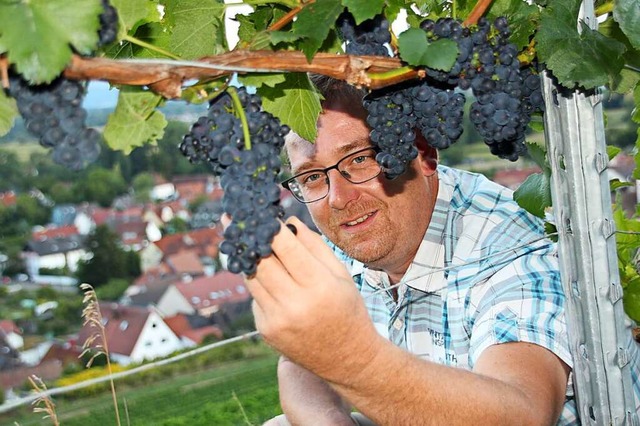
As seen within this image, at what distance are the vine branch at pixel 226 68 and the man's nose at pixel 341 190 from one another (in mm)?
714

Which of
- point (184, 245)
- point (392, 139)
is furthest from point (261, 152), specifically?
point (184, 245)

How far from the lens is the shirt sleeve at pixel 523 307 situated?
5.90ft

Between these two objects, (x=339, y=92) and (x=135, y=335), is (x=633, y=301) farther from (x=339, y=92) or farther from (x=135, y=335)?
(x=135, y=335)

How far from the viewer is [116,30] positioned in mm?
1200

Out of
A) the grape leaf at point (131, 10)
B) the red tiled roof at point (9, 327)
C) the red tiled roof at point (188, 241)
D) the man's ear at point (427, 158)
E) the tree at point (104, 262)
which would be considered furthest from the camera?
the red tiled roof at point (188, 241)

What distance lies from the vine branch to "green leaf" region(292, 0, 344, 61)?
31mm

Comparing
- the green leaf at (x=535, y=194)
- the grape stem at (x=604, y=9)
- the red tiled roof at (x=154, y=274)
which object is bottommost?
the red tiled roof at (x=154, y=274)

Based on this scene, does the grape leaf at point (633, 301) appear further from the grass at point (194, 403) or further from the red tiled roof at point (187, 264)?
the red tiled roof at point (187, 264)

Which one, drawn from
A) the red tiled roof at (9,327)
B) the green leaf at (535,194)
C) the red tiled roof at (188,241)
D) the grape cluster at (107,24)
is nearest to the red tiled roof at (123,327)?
the red tiled roof at (9,327)

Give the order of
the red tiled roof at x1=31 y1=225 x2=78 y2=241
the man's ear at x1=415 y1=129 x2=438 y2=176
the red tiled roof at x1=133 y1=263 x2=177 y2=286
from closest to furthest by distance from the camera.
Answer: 1. the man's ear at x1=415 y1=129 x2=438 y2=176
2. the red tiled roof at x1=133 y1=263 x2=177 y2=286
3. the red tiled roof at x1=31 y1=225 x2=78 y2=241

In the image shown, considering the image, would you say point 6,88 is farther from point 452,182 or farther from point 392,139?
point 452,182

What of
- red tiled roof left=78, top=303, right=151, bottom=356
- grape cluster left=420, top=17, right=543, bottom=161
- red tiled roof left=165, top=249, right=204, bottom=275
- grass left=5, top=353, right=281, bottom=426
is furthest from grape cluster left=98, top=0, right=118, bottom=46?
red tiled roof left=165, top=249, right=204, bottom=275

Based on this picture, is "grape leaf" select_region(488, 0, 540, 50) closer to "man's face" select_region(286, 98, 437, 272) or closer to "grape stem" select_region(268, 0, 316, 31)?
"grape stem" select_region(268, 0, 316, 31)

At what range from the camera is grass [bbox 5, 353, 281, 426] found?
21.7 feet
